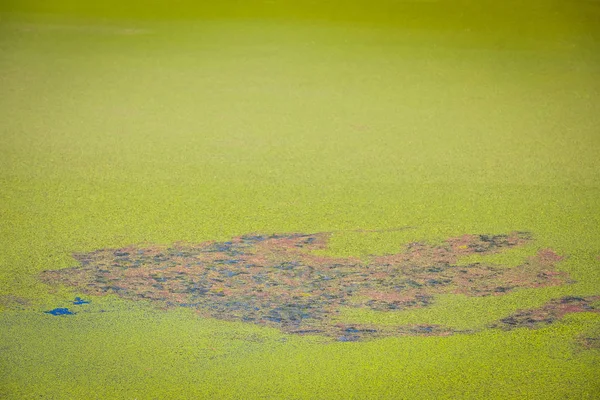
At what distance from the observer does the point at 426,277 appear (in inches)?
74.9

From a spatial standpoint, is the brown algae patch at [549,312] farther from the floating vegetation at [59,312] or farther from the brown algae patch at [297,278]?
the floating vegetation at [59,312]

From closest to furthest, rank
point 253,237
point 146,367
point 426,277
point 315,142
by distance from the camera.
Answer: point 146,367 < point 426,277 < point 253,237 < point 315,142

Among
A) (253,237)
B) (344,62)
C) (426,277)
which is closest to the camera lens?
(426,277)

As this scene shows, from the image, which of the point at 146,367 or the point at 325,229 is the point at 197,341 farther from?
the point at 325,229

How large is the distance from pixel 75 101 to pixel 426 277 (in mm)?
1659

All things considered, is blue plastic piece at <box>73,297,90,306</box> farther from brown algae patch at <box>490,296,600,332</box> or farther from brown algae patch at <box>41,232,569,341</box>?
brown algae patch at <box>490,296,600,332</box>

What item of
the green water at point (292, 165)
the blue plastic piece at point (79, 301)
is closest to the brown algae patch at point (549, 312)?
the green water at point (292, 165)

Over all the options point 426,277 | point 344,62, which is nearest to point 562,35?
point 344,62

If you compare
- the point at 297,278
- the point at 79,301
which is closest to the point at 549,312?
the point at 297,278

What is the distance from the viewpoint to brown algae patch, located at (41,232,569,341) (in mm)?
1754

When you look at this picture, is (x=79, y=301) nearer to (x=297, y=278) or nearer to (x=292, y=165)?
(x=297, y=278)

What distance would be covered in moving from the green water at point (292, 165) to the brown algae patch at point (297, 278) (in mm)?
41

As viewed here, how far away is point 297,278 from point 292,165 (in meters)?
0.68

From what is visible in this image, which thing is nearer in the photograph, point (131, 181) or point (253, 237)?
point (253, 237)
